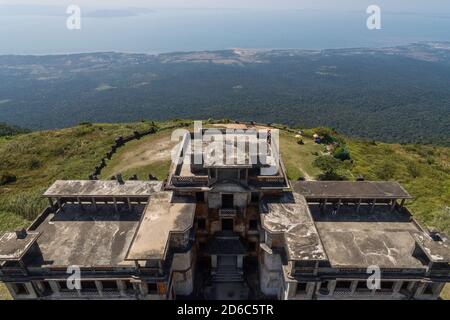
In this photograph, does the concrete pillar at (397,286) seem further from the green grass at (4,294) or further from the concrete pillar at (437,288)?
the green grass at (4,294)

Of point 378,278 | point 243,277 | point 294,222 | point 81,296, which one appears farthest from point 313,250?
point 81,296

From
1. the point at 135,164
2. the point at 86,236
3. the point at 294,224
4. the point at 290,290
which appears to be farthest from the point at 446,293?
the point at 135,164

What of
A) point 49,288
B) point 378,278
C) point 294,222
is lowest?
point 49,288

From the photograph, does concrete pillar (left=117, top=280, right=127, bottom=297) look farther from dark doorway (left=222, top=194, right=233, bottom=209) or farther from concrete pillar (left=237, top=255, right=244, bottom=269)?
dark doorway (left=222, top=194, right=233, bottom=209)

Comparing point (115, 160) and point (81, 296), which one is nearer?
point (81, 296)

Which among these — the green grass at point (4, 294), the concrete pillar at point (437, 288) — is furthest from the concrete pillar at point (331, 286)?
the green grass at point (4, 294)

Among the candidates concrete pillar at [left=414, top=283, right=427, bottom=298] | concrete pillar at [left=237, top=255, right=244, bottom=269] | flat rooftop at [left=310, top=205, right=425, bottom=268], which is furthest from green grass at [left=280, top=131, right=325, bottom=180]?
concrete pillar at [left=414, top=283, right=427, bottom=298]

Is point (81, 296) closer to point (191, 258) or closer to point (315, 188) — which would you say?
point (191, 258)
